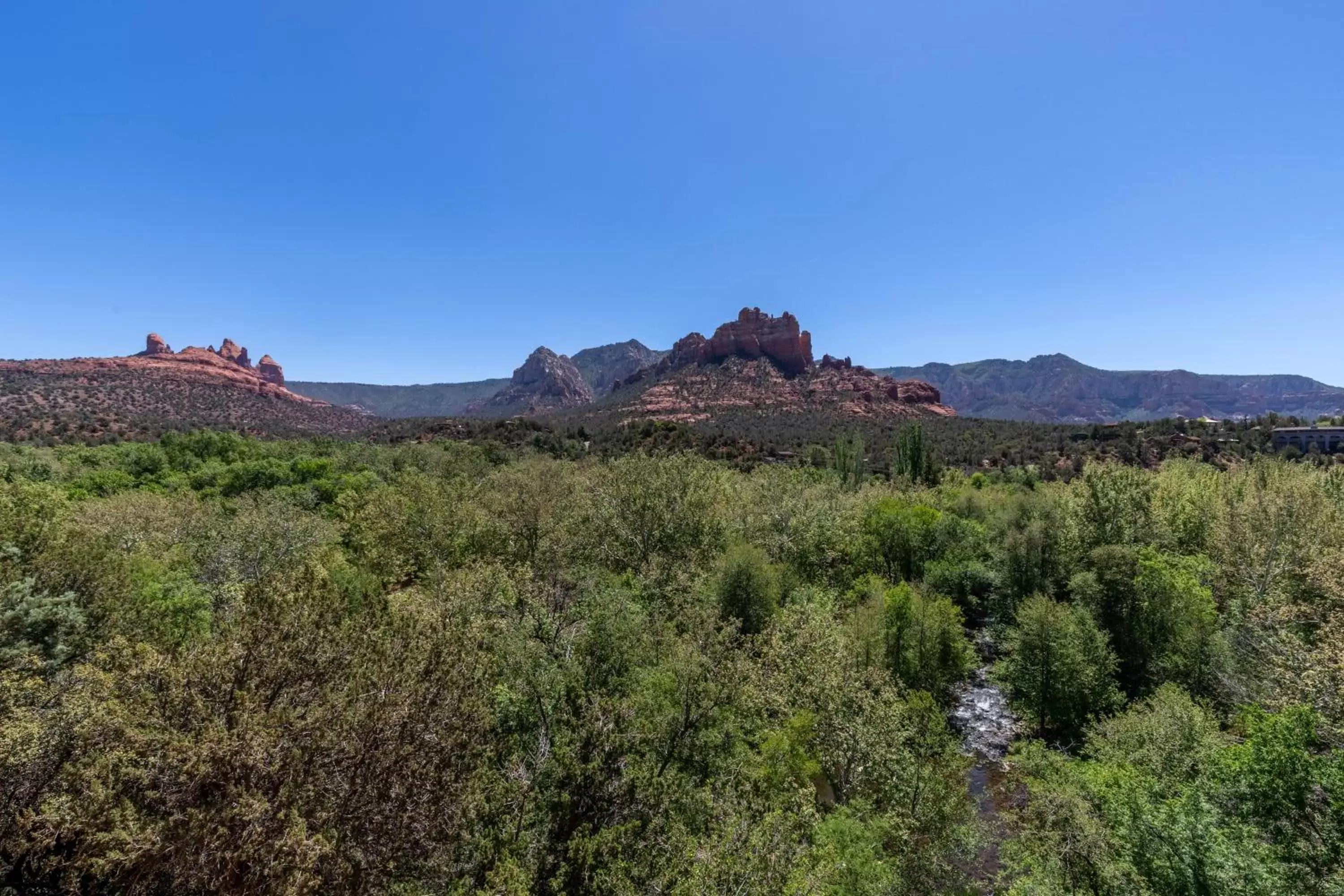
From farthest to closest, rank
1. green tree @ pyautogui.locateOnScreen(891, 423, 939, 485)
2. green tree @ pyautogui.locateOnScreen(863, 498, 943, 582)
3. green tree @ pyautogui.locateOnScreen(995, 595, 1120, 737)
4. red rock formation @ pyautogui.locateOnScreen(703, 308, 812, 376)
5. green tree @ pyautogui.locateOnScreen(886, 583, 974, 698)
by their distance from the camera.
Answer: red rock formation @ pyautogui.locateOnScreen(703, 308, 812, 376)
green tree @ pyautogui.locateOnScreen(891, 423, 939, 485)
green tree @ pyautogui.locateOnScreen(863, 498, 943, 582)
green tree @ pyautogui.locateOnScreen(886, 583, 974, 698)
green tree @ pyautogui.locateOnScreen(995, 595, 1120, 737)

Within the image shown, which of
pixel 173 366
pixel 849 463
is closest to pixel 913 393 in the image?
pixel 849 463

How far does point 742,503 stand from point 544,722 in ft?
96.5

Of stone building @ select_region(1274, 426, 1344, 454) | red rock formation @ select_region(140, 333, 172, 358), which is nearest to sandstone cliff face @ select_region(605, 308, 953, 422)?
stone building @ select_region(1274, 426, 1344, 454)

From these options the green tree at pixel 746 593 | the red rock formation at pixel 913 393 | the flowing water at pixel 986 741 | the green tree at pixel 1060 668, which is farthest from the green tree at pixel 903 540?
the red rock formation at pixel 913 393

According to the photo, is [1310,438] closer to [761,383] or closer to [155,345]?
[761,383]

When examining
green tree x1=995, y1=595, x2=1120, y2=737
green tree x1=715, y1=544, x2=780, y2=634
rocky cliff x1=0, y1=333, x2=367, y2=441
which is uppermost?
rocky cliff x1=0, y1=333, x2=367, y2=441

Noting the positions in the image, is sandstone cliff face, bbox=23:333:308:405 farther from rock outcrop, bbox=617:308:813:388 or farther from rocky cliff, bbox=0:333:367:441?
rock outcrop, bbox=617:308:813:388

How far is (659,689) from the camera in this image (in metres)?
16.4

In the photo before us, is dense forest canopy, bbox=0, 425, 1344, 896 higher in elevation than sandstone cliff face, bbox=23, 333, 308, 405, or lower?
lower

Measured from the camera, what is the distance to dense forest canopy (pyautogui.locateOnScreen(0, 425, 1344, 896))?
8930 mm

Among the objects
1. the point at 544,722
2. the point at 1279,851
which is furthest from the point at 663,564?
the point at 1279,851

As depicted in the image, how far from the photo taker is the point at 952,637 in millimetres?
27688

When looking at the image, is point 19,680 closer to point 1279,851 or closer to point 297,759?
point 297,759

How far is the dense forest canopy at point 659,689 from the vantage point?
8.93m
